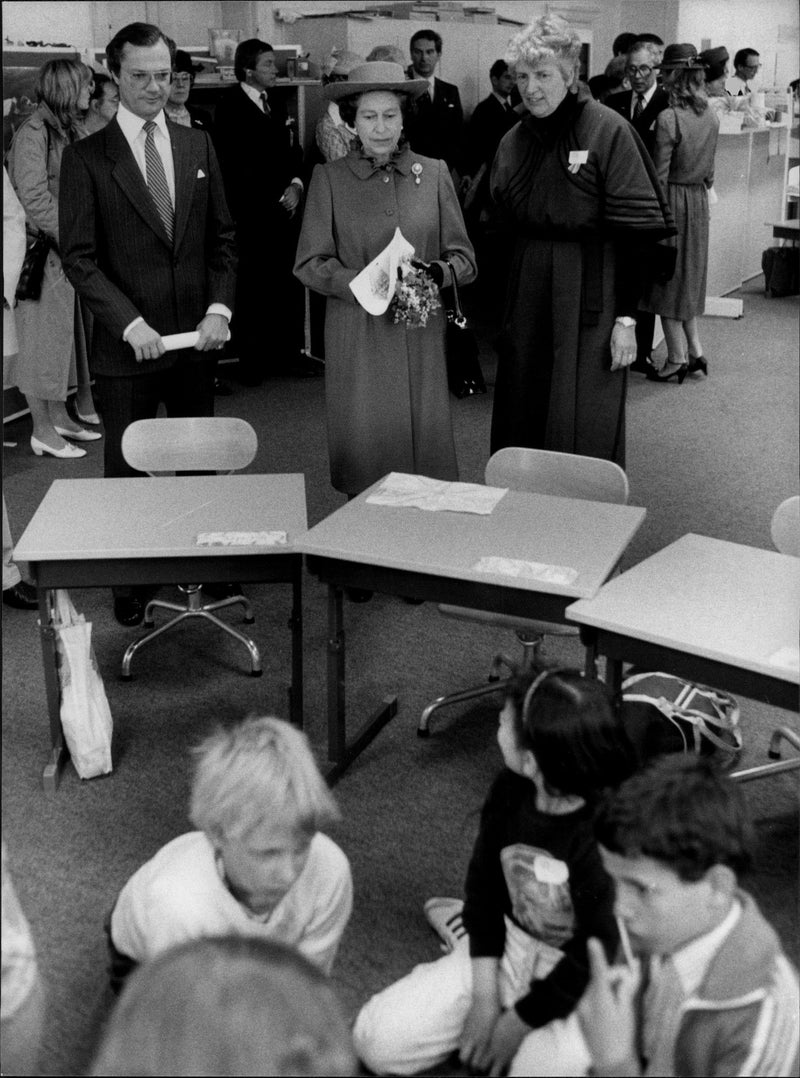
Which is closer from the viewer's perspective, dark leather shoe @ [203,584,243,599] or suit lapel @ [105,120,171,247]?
suit lapel @ [105,120,171,247]

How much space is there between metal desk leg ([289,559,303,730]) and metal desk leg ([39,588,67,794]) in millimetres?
597

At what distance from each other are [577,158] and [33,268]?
2.52 m

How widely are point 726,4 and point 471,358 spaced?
153 inches

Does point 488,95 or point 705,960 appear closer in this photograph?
point 705,960

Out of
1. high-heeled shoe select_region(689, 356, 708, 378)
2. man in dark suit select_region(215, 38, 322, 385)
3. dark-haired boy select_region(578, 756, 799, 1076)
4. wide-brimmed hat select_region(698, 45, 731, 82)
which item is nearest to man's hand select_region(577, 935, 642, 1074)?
dark-haired boy select_region(578, 756, 799, 1076)

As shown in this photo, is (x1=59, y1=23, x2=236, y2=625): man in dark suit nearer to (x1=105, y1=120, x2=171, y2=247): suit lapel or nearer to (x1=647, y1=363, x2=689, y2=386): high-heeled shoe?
(x1=105, y1=120, x2=171, y2=247): suit lapel

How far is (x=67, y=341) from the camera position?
570 centimetres

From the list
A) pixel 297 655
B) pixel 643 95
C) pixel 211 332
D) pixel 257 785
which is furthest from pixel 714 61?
pixel 257 785

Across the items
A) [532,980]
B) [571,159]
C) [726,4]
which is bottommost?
[532,980]

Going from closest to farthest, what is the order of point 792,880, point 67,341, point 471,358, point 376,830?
point 792,880
point 376,830
point 67,341
point 471,358

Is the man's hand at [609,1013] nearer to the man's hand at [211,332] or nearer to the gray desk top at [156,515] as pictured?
the gray desk top at [156,515]

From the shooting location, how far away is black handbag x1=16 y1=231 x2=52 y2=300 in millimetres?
5461

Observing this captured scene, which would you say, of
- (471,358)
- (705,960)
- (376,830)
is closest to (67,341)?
(471,358)

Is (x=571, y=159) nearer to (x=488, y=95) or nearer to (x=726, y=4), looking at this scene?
(x=488, y=95)
